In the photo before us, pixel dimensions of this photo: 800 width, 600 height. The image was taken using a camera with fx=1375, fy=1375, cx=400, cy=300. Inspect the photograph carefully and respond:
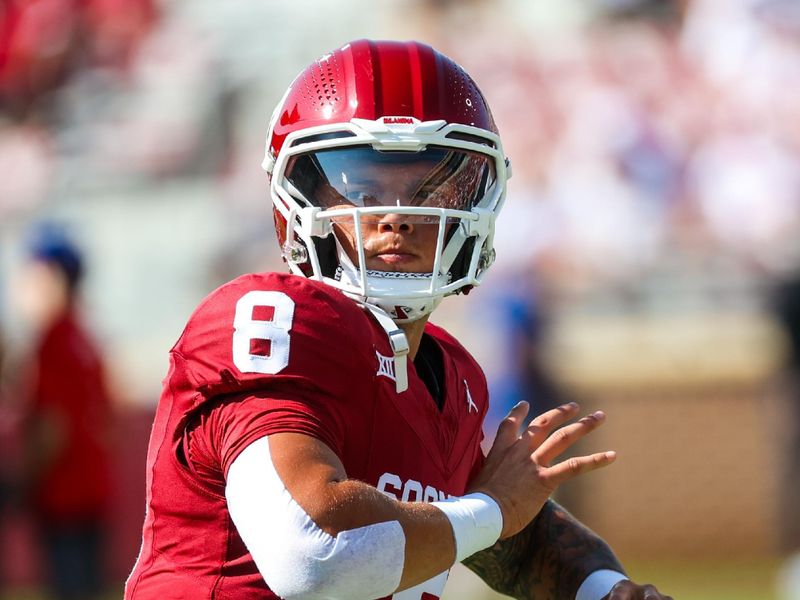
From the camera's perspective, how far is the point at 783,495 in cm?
834

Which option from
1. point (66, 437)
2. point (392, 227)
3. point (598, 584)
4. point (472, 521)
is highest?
point (392, 227)

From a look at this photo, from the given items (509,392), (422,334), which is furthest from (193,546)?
(509,392)

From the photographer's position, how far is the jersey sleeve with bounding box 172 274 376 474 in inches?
81.6

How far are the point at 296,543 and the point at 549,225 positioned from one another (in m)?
7.42

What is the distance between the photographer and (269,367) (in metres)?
2.09

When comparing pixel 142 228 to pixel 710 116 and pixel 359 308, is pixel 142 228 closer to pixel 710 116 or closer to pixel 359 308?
pixel 710 116

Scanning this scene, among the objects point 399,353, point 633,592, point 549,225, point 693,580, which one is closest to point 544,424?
point 399,353

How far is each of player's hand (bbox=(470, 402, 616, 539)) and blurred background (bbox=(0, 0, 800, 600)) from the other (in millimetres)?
4585

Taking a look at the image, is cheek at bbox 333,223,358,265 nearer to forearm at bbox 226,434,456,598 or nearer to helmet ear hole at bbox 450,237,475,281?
helmet ear hole at bbox 450,237,475,281

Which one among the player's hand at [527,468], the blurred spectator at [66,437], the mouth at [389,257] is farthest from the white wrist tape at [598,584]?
the blurred spectator at [66,437]

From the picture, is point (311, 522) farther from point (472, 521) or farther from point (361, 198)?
point (361, 198)

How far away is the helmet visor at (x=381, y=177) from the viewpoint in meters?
2.54

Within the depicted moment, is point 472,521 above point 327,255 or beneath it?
beneath

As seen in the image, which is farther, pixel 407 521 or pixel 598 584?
pixel 598 584
